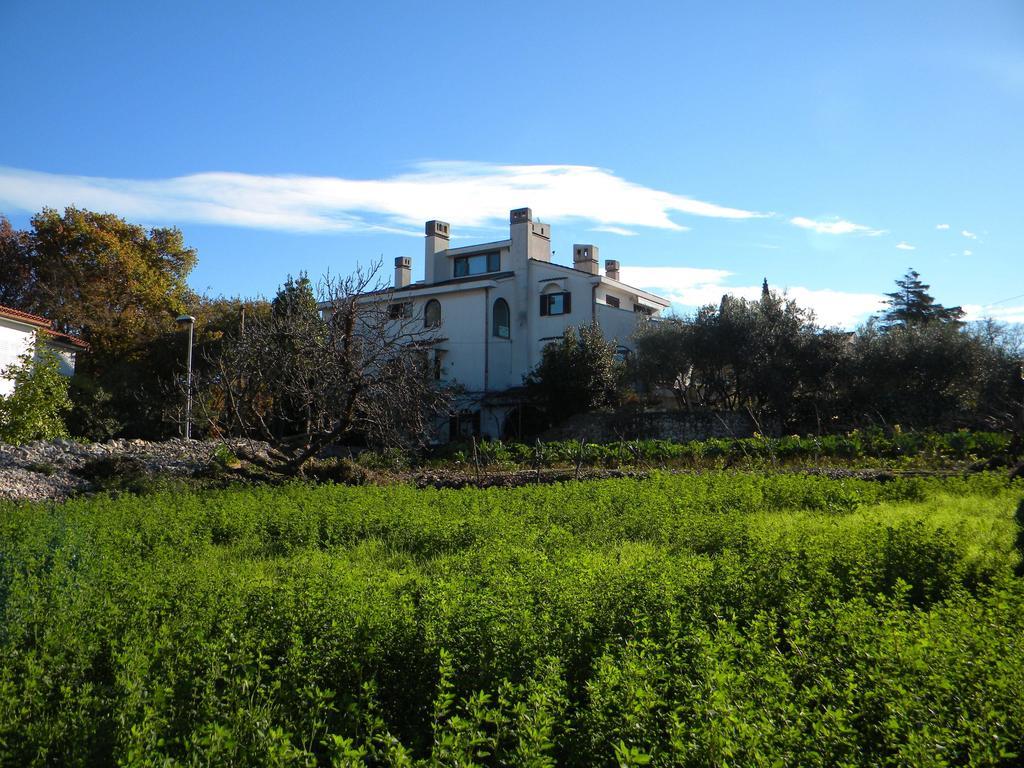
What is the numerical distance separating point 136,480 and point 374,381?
16.0 feet

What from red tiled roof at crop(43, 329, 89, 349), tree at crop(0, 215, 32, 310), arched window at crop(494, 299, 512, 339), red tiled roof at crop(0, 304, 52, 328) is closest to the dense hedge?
red tiled roof at crop(0, 304, 52, 328)

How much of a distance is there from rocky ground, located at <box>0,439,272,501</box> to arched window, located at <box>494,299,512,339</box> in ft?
58.1

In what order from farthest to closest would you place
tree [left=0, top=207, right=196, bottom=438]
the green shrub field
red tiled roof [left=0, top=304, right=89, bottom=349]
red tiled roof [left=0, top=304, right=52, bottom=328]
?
1. tree [left=0, top=207, right=196, bottom=438]
2. red tiled roof [left=0, top=304, right=89, bottom=349]
3. red tiled roof [left=0, top=304, right=52, bottom=328]
4. the green shrub field

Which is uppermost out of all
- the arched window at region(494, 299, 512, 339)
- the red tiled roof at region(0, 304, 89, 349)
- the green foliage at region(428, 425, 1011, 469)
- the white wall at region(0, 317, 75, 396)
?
the arched window at region(494, 299, 512, 339)

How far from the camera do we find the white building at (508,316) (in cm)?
3547

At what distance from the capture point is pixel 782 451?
19.5m

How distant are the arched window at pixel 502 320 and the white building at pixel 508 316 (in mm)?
45

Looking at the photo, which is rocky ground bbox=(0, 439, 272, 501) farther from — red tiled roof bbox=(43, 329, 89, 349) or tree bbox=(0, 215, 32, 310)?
tree bbox=(0, 215, 32, 310)

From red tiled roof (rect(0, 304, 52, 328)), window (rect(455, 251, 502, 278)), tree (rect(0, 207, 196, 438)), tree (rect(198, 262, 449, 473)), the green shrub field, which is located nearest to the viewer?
the green shrub field

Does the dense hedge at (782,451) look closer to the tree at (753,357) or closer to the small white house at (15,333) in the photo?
the tree at (753,357)

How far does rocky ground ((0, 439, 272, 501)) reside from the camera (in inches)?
617

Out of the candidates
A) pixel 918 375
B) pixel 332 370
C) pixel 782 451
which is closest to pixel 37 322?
pixel 332 370

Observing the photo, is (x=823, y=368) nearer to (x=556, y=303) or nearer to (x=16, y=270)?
(x=556, y=303)

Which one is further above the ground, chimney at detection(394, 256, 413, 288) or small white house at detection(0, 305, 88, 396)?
chimney at detection(394, 256, 413, 288)
